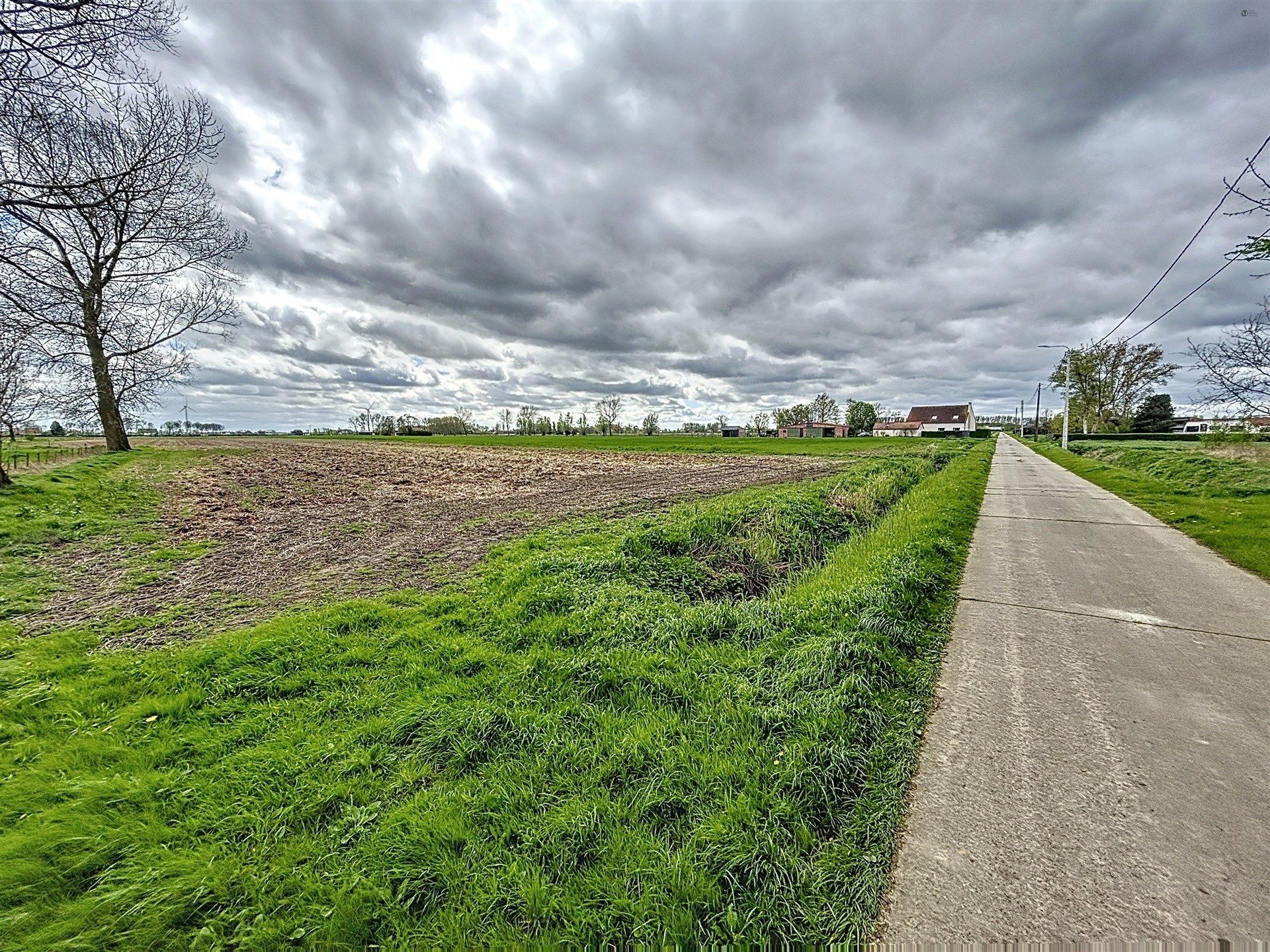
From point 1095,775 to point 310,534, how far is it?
37.9 ft

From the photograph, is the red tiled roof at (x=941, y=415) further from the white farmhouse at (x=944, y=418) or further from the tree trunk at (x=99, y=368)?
the tree trunk at (x=99, y=368)

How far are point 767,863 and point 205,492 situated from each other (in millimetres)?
19398

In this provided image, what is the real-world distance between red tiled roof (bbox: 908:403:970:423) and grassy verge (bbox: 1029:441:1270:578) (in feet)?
294

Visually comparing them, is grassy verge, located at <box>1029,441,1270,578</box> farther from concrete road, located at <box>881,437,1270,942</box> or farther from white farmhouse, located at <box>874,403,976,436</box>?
white farmhouse, located at <box>874,403,976,436</box>

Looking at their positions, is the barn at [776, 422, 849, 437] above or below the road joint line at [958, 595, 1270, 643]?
above

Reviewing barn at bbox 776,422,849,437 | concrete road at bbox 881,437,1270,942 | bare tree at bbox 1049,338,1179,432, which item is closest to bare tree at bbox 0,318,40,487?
concrete road at bbox 881,437,1270,942

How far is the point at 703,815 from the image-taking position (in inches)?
94.8

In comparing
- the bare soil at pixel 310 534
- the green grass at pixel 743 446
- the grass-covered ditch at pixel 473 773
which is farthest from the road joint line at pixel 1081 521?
the green grass at pixel 743 446

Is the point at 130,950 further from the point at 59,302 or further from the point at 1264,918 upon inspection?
the point at 59,302

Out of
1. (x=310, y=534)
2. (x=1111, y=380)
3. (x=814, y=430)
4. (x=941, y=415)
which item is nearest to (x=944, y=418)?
(x=941, y=415)

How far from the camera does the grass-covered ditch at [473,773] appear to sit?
6.53 ft

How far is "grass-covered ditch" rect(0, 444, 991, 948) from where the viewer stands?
199 cm

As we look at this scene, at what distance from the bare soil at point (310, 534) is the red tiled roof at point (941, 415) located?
334 ft

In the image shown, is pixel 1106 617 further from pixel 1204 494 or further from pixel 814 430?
pixel 814 430
